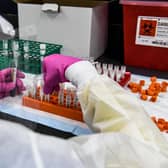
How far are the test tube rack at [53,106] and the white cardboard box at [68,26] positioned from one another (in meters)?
0.31

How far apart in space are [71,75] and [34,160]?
13.3 inches

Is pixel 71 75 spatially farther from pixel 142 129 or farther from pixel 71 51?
pixel 71 51

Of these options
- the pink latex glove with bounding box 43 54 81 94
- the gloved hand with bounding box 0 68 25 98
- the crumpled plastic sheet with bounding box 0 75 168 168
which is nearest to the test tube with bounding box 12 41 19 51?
the gloved hand with bounding box 0 68 25 98

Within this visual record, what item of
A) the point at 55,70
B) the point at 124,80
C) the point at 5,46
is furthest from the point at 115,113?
the point at 5,46

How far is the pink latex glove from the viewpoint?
57cm

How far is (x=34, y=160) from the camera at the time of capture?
0.21 m

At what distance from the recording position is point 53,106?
605mm

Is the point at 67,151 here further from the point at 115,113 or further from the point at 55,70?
the point at 55,70

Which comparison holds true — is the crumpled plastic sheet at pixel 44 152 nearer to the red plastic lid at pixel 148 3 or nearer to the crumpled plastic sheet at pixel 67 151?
the crumpled plastic sheet at pixel 67 151

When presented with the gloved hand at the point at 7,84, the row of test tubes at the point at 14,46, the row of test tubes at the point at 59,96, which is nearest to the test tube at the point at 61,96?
the row of test tubes at the point at 59,96

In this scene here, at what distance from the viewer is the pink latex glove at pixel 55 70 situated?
0.57 metres

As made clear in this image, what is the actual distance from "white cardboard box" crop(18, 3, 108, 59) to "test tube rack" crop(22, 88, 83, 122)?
1.01ft

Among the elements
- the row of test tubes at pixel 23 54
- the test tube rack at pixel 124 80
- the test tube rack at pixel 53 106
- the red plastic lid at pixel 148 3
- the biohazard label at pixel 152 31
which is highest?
the red plastic lid at pixel 148 3

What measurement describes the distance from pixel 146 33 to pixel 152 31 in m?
0.02
